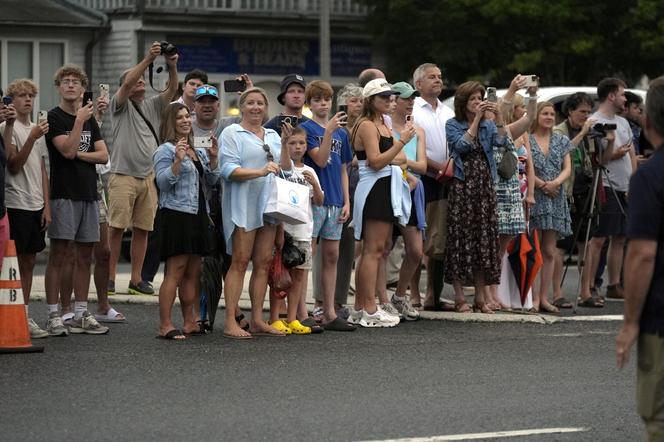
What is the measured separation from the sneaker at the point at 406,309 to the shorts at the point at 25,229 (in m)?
3.24

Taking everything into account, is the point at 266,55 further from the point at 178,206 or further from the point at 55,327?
the point at 178,206

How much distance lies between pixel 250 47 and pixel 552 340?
24696 mm

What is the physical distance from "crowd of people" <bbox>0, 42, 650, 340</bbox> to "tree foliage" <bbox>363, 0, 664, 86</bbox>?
1559cm

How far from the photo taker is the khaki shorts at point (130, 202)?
14.3 meters

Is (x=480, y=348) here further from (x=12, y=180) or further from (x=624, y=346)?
(x=624, y=346)

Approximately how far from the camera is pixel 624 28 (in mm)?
30594

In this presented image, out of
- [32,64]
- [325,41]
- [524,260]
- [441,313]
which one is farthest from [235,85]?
[32,64]

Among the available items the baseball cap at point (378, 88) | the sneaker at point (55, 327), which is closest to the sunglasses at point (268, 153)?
the baseball cap at point (378, 88)

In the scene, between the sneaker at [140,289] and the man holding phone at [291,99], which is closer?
the man holding phone at [291,99]

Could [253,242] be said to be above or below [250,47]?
below

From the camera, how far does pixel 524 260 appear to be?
13.9 meters

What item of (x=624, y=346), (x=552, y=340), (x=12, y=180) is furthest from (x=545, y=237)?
(x=624, y=346)

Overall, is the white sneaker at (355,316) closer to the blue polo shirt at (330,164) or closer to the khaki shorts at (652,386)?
the blue polo shirt at (330,164)

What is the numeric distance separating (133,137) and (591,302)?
4.56 meters
